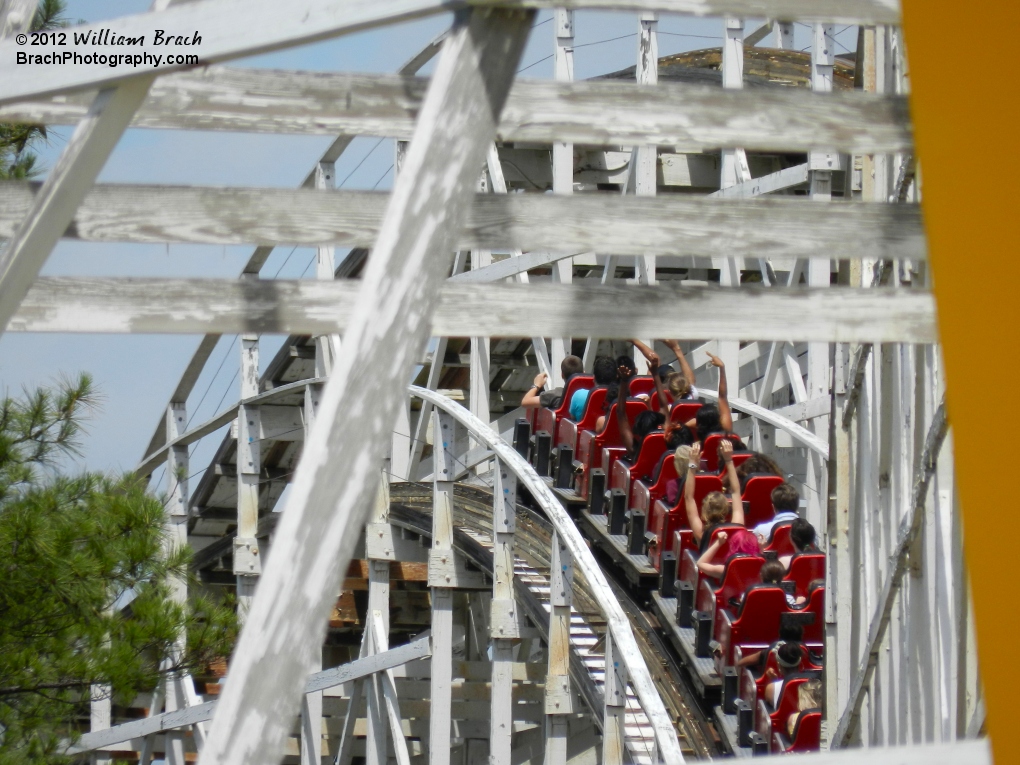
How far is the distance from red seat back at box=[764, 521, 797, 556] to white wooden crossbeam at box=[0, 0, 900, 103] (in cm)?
511

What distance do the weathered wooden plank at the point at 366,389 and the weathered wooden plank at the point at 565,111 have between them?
46cm

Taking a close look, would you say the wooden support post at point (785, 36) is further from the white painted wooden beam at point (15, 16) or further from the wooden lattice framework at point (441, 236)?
the white painted wooden beam at point (15, 16)

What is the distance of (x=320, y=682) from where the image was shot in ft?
27.1

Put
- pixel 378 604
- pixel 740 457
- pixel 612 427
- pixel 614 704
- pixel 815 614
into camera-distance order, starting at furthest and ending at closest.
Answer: pixel 378 604
pixel 612 427
pixel 740 457
pixel 614 704
pixel 815 614

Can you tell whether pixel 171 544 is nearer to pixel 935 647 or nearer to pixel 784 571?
pixel 784 571

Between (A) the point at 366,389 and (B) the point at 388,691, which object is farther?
(B) the point at 388,691

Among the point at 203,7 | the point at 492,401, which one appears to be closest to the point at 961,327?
the point at 203,7

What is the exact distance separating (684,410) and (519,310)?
19.8ft

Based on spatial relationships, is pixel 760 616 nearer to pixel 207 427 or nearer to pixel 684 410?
pixel 684 410

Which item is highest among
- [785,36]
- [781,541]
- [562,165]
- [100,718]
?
[785,36]

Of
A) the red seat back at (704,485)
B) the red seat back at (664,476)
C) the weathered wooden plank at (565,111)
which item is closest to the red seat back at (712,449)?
the red seat back at (664,476)

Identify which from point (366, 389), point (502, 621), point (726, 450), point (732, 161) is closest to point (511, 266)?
point (732, 161)

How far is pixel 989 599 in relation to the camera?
1.41 metres

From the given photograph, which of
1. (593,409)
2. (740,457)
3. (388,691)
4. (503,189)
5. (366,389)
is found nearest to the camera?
(366,389)
